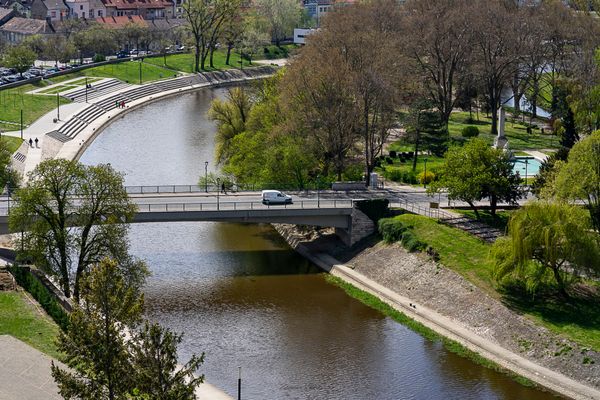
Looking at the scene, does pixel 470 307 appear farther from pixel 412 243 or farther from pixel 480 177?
pixel 480 177

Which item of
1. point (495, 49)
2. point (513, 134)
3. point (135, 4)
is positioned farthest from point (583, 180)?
point (135, 4)

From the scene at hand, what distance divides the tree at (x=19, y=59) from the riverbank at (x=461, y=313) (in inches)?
2958

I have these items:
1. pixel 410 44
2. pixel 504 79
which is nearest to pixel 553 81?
pixel 504 79

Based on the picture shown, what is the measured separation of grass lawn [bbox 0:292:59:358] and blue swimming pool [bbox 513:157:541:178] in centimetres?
4493

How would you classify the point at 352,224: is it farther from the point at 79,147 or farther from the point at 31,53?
the point at 31,53

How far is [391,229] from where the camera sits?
71.8m

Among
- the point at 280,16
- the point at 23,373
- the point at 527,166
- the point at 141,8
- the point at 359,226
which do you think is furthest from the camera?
the point at 141,8

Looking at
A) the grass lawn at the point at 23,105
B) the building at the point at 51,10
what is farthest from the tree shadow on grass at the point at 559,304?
the building at the point at 51,10

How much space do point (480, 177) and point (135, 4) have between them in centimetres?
12989

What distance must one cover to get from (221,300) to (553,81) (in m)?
60.3

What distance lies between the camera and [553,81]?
115 metres

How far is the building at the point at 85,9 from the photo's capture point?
601ft

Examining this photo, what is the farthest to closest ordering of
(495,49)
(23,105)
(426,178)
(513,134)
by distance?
(23,105), (495,49), (513,134), (426,178)

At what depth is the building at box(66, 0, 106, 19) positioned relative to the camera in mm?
183125
